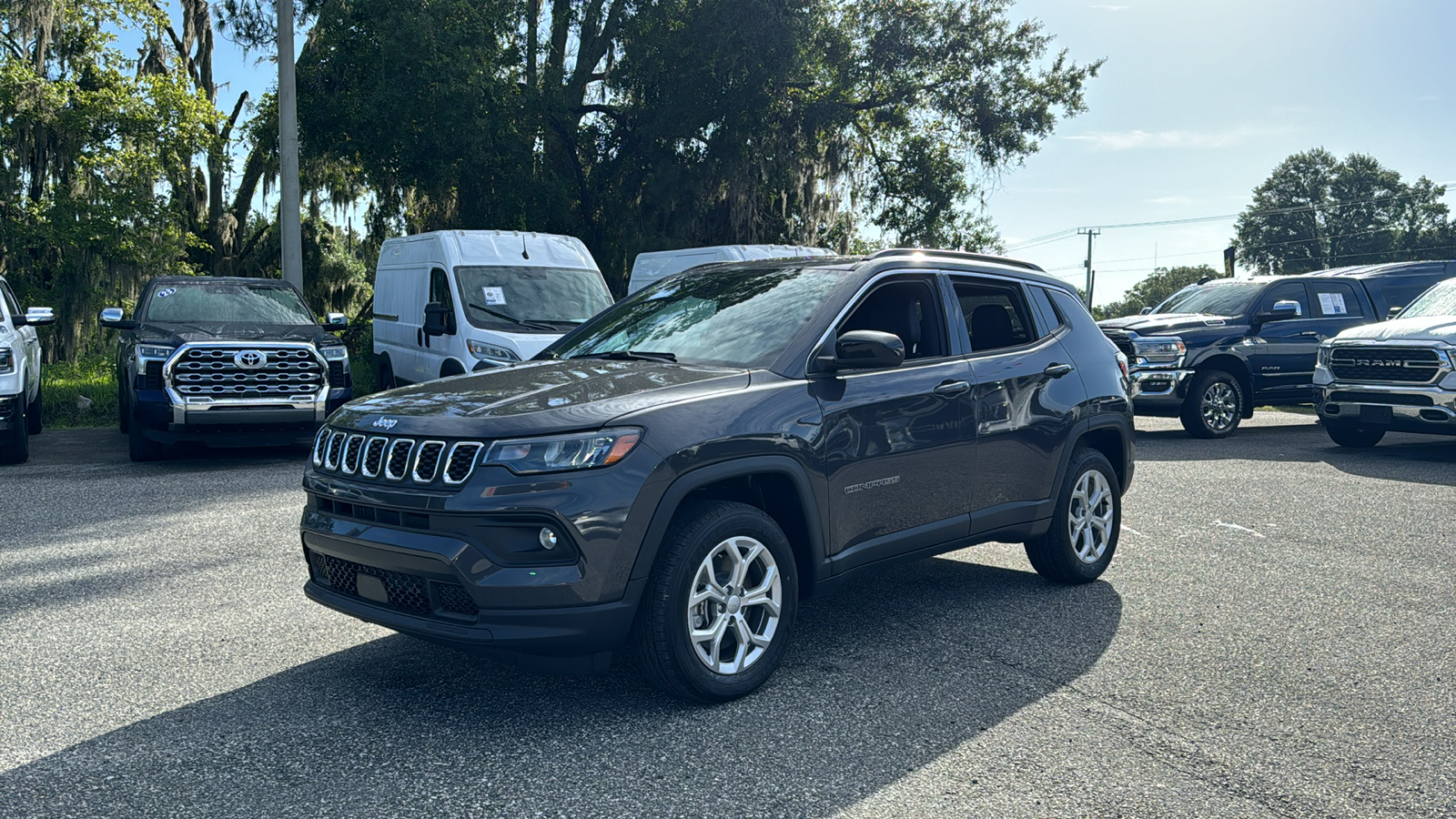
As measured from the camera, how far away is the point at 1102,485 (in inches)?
243

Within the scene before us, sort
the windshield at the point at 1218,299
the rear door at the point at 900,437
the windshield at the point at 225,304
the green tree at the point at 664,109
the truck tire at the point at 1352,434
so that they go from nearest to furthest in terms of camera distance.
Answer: the rear door at the point at 900,437, the windshield at the point at 225,304, the truck tire at the point at 1352,434, the windshield at the point at 1218,299, the green tree at the point at 664,109

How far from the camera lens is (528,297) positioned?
12.6 meters

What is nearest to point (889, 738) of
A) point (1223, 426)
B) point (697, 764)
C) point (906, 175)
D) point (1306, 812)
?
point (697, 764)

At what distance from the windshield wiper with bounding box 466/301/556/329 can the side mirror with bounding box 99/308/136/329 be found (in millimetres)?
3279

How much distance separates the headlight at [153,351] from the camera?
9.99m

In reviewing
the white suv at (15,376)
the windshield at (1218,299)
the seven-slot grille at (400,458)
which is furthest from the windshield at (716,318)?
the windshield at (1218,299)

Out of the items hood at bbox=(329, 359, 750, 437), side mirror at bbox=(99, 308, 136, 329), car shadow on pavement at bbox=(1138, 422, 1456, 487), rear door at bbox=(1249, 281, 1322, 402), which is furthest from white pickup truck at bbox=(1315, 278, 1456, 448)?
side mirror at bbox=(99, 308, 136, 329)

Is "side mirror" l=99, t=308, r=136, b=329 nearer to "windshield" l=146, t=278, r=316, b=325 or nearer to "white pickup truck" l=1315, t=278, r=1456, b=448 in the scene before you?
"windshield" l=146, t=278, r=316, b=325

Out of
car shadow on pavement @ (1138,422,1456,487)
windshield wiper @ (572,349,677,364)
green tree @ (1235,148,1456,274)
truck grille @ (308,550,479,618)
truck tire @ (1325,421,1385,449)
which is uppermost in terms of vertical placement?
green tree @ (1235,148,1456,274)

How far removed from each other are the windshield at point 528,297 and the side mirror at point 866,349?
310 inches

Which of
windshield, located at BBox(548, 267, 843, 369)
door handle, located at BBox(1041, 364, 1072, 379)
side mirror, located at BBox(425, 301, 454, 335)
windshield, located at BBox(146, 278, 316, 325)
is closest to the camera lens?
windshield, located at BBox(548, 267, 843, 369)

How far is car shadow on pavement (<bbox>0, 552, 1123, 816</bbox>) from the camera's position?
11.0 ft

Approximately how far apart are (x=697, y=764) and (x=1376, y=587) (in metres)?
4.43

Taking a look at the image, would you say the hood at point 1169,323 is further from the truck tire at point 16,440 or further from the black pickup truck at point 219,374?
the truck tire at point 16,440
